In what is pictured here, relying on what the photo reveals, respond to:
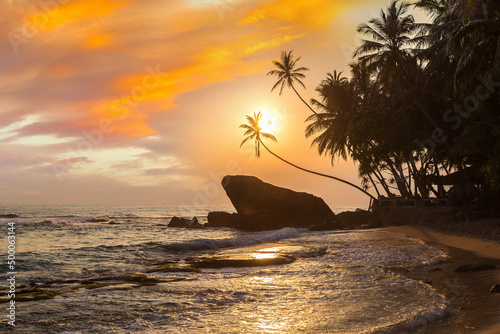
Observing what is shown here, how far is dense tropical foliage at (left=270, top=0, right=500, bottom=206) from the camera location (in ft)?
68.0

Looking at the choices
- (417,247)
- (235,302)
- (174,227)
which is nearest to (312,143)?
(174,227)

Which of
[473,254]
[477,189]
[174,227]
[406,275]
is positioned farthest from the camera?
[174,227]

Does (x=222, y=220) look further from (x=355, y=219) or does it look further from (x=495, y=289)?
(x=495, y=289)

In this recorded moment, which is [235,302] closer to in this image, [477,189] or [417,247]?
[417,247]

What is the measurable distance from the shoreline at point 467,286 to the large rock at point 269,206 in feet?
A: 84.9

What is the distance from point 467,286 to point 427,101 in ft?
90.6

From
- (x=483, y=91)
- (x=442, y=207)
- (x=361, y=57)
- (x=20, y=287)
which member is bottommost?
(x=20, y=287)

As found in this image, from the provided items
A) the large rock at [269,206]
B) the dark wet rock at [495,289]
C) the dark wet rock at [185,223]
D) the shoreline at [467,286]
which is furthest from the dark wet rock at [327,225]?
the dark wet rock at [495,289]

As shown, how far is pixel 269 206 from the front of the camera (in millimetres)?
46062

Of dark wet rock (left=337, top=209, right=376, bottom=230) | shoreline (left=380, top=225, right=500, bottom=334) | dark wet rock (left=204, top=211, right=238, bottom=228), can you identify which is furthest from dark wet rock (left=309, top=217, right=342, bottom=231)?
shoreline (left=380, top=225, right=500, bottom=334)

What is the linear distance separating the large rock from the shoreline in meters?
25.9

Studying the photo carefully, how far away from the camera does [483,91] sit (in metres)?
23.3

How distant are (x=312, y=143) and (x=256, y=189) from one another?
7948mm

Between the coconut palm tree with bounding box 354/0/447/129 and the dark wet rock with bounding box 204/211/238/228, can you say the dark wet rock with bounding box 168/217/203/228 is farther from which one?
the coconut palm tree with bounding box 354/0/447/129
